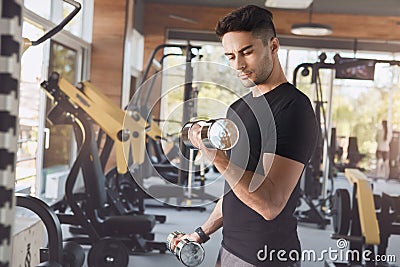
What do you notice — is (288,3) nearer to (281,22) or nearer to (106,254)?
(281,22)

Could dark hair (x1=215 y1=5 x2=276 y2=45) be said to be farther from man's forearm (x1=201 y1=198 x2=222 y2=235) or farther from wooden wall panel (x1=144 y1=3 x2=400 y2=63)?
wooden wall panel (x1=144 y1=3 x2=400 y2=63)

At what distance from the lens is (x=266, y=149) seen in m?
1.38

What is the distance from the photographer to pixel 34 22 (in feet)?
14.6

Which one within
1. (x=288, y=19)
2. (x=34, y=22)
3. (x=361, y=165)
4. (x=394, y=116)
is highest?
(x=288, y=19)

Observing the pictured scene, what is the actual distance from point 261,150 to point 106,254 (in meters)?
2.51

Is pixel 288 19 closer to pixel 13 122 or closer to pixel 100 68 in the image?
pixel 100 68

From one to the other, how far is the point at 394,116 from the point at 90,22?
5.04 m

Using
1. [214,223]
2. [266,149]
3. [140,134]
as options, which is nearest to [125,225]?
[140,134]

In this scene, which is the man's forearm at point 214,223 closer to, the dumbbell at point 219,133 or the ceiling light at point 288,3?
the dumbbell at point 219,133

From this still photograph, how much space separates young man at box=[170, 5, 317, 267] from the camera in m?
1.31

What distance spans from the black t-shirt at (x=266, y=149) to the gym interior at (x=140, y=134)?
88 millimetres

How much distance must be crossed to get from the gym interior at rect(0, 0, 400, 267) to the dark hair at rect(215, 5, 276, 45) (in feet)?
0.28

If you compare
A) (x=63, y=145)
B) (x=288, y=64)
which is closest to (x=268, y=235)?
(x=63, y=145)

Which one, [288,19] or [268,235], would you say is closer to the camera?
[268,235]
